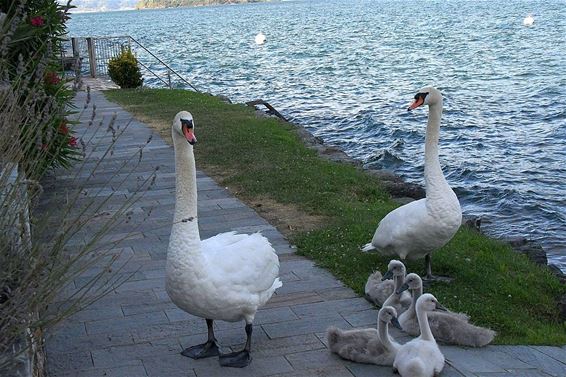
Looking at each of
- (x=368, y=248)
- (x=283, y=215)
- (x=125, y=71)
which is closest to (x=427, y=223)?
(x=368, y=248)

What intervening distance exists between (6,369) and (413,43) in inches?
2238

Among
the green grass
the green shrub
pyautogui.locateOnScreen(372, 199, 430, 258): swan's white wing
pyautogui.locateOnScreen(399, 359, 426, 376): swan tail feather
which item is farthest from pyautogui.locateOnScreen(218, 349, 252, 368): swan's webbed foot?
the green shrub

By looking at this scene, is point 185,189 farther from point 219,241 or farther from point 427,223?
point 427,223

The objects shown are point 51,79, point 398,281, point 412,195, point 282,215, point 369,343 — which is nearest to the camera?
point 369,343

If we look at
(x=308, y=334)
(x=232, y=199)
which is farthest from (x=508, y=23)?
(x=308, y=334)

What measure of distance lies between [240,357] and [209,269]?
2.66 ft

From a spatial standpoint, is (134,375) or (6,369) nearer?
(6,369)

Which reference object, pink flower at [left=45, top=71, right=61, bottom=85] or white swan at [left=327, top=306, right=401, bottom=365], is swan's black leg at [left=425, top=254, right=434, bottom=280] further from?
Result: pink flower at [left=45, top=71, right=61, bottom=85]

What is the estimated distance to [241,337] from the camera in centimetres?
708

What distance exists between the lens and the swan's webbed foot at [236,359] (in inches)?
252

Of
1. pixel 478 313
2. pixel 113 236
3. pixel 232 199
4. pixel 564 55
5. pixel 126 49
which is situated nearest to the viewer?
pixel 478 313

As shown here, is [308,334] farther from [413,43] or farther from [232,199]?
[413,43]

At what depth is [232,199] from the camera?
1204cm

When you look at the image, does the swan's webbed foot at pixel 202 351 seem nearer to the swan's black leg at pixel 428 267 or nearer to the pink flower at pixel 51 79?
the swan's black leg at pixel 428 267
